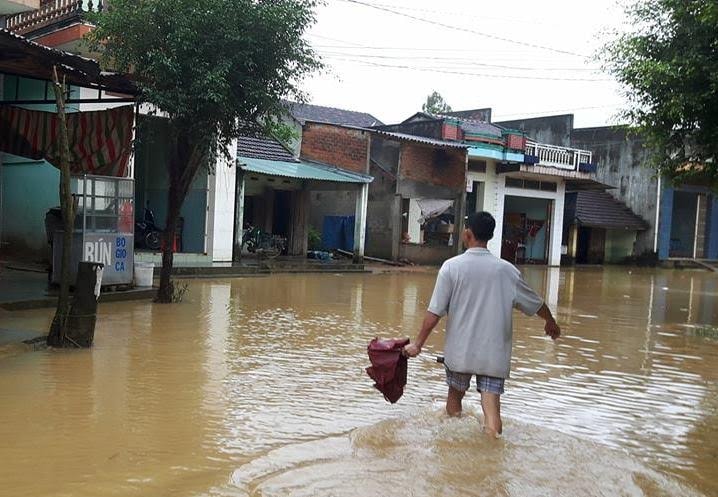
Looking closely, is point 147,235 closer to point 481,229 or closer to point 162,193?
point 162,193

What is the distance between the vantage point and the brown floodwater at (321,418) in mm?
4148

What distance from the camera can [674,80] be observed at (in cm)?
1131

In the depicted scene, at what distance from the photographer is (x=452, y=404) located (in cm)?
509

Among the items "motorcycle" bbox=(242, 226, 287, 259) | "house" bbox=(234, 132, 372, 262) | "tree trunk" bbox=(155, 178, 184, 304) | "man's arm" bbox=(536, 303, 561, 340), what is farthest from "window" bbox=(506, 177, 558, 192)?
"man's arm" bbox=(536, 303, 561, 340)

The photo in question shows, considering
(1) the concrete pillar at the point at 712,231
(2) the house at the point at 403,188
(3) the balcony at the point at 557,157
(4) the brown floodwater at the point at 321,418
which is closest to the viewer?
(4) the brown floodwater at the point at 321,418

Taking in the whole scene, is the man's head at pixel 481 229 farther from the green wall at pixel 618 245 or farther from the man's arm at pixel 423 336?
the green wall at pixel 618 245

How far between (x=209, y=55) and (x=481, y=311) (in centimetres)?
755

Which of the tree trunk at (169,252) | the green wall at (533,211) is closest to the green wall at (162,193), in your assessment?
the tree trunk at (169,252)

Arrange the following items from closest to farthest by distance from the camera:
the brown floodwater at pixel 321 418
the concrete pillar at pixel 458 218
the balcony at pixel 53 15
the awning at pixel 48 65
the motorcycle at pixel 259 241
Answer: the brown floodwater at pixel 321 418 < the awning at pixel 48 65 < the balcony at pixel 53 15 < the motorcycle at pixel 259 241 < the concrete pillar at pixel 458 218

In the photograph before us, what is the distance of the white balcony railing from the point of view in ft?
94.2

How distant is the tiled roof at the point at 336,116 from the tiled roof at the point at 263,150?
270 inches

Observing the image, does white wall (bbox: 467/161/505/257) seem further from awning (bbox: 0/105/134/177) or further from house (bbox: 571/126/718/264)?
awning (bbox: 0/105/134/177)

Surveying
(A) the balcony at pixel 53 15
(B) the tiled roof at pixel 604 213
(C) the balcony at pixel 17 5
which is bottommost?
(B) the tiled roof at pixel 604 213

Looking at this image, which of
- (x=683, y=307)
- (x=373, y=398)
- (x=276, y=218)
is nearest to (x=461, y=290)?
(x=373, y=398)
